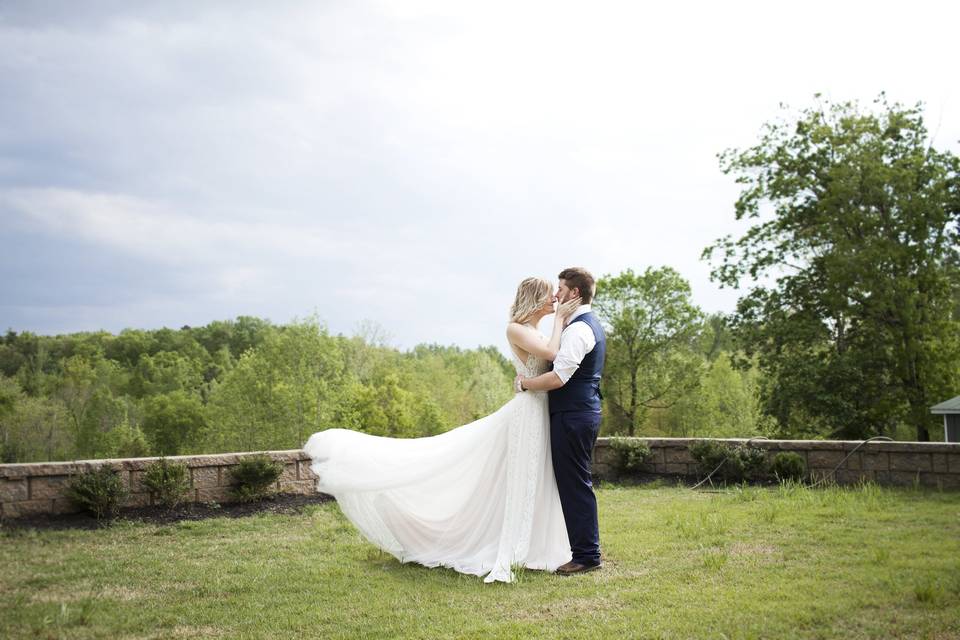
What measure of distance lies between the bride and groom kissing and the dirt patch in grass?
128 inches

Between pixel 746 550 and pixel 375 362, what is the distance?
56.3 metres

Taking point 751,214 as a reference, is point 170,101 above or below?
above

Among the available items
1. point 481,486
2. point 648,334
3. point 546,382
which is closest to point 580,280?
point 546,382

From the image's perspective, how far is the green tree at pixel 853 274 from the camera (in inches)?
795

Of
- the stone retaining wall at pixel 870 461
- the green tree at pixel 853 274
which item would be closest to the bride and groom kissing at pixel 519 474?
the stone retaining wall at pixel 870 461

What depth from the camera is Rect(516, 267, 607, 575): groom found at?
19.4ft

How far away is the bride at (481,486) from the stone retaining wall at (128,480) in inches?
150

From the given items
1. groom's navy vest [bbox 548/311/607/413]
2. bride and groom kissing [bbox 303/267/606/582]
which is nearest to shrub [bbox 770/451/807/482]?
bride and groom kissing [bbox 303/267/606/582]

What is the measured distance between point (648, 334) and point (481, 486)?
29.1m

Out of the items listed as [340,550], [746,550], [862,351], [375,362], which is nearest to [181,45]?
[340,550]

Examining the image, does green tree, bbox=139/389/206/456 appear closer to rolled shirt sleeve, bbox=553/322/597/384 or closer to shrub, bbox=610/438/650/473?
shrub, bbox=610/438/650/473

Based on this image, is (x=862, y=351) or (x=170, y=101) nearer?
(x=862, y=351)

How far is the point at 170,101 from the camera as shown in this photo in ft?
143

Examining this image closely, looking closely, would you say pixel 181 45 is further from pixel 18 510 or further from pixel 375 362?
pixel 375 362
